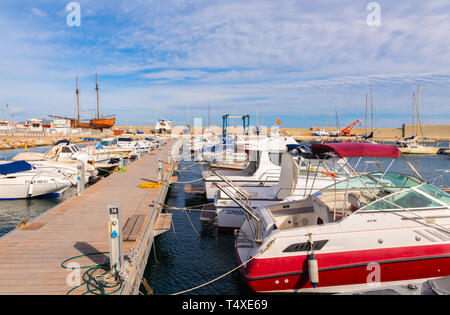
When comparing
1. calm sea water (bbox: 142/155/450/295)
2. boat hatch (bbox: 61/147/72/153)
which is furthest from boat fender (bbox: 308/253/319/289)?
boat hatch (bbox: 61/147/72/153)

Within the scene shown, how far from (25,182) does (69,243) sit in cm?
1236

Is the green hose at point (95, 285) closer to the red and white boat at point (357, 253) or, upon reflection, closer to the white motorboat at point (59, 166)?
the red and white boat at point (357, 253)

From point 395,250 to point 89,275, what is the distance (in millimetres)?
6973

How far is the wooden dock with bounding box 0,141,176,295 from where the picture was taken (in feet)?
19.9

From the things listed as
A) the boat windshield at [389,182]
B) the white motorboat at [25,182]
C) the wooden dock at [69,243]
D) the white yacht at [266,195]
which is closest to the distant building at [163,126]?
the white motorboat at [25,182]

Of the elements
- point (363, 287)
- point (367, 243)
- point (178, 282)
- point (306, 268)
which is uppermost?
point (367, 243)

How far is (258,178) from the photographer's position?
51.8ft

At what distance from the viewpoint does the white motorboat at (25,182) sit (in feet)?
57.3

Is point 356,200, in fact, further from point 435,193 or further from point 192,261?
point 192,261

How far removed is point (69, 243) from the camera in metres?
8.10

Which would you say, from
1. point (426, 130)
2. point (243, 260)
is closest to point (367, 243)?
point (243, 260)

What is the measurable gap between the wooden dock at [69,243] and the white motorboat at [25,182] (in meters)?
6.02
